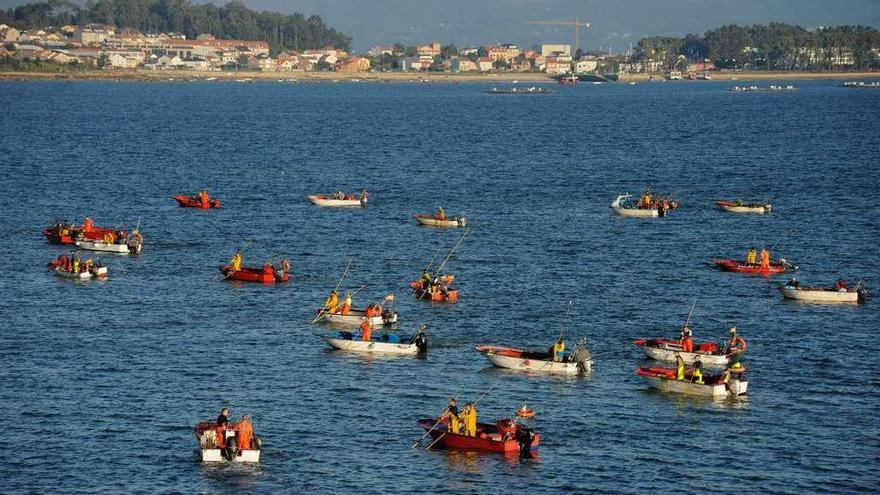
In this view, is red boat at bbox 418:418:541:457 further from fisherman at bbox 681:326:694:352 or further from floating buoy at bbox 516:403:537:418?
fisherman at bbox 681:326:694:352

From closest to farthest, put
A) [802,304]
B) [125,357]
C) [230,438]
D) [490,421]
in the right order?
[230,438], [490,421], [125,357], [802,304]

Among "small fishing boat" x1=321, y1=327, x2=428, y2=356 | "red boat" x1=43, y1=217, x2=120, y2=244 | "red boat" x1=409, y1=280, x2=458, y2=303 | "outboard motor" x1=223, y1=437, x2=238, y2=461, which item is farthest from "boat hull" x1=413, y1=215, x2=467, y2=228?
"outboard motor" x1=223, y1=437, x2=238, y2=461

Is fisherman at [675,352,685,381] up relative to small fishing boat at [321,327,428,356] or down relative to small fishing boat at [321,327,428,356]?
up

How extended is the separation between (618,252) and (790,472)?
50633 millimetres

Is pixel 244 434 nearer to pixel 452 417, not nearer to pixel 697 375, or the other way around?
pixel 452 417

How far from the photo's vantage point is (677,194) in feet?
477

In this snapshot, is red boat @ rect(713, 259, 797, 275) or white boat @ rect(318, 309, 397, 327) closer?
white boat @ rect(318, 309, 397, 327)

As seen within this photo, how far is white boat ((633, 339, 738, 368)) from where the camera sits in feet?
235

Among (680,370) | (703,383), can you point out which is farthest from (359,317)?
(703,383)

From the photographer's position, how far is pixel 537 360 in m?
70.6

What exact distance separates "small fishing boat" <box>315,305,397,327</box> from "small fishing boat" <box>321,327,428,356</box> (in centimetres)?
369

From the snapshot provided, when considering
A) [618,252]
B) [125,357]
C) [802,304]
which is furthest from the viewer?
[618,252]

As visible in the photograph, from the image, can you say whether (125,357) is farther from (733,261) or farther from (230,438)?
(733,261)

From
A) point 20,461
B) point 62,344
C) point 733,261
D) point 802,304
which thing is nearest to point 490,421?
point 20,461
